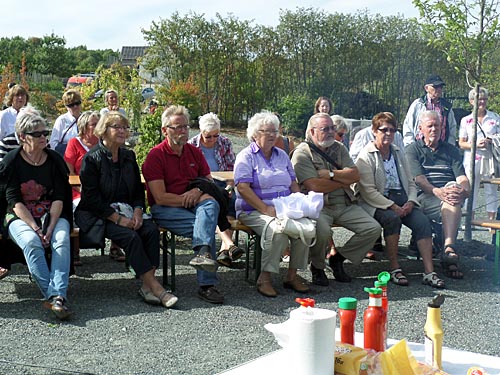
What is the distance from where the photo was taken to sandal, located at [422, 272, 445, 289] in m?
5.66

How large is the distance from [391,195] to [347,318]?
372 centimetres

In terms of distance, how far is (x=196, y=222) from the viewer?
5.34 m

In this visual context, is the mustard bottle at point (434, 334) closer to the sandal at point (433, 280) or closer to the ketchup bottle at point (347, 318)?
the ketchup bottle at point (347, 318)

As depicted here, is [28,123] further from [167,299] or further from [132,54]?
[132,54]

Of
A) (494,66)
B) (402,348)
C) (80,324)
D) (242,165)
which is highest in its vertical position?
(494,66)

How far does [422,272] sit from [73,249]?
119 inches

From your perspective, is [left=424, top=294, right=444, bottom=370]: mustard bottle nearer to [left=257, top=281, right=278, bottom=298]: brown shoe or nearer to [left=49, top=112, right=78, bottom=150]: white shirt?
[left=257, top=281, right=278, bottom=298]: brown shoe

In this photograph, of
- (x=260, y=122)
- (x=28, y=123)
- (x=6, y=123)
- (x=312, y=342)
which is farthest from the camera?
(x=6, y=123)

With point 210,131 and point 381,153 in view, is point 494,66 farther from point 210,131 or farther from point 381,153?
point 210,131

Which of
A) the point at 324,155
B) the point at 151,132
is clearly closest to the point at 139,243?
the point at 324,155

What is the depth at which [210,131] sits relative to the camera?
251 inches

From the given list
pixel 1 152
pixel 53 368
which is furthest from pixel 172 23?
pixel 53 368

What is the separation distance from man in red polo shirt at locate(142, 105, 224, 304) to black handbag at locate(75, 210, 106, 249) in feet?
1.60

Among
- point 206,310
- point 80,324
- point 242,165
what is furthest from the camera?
point 242,165
